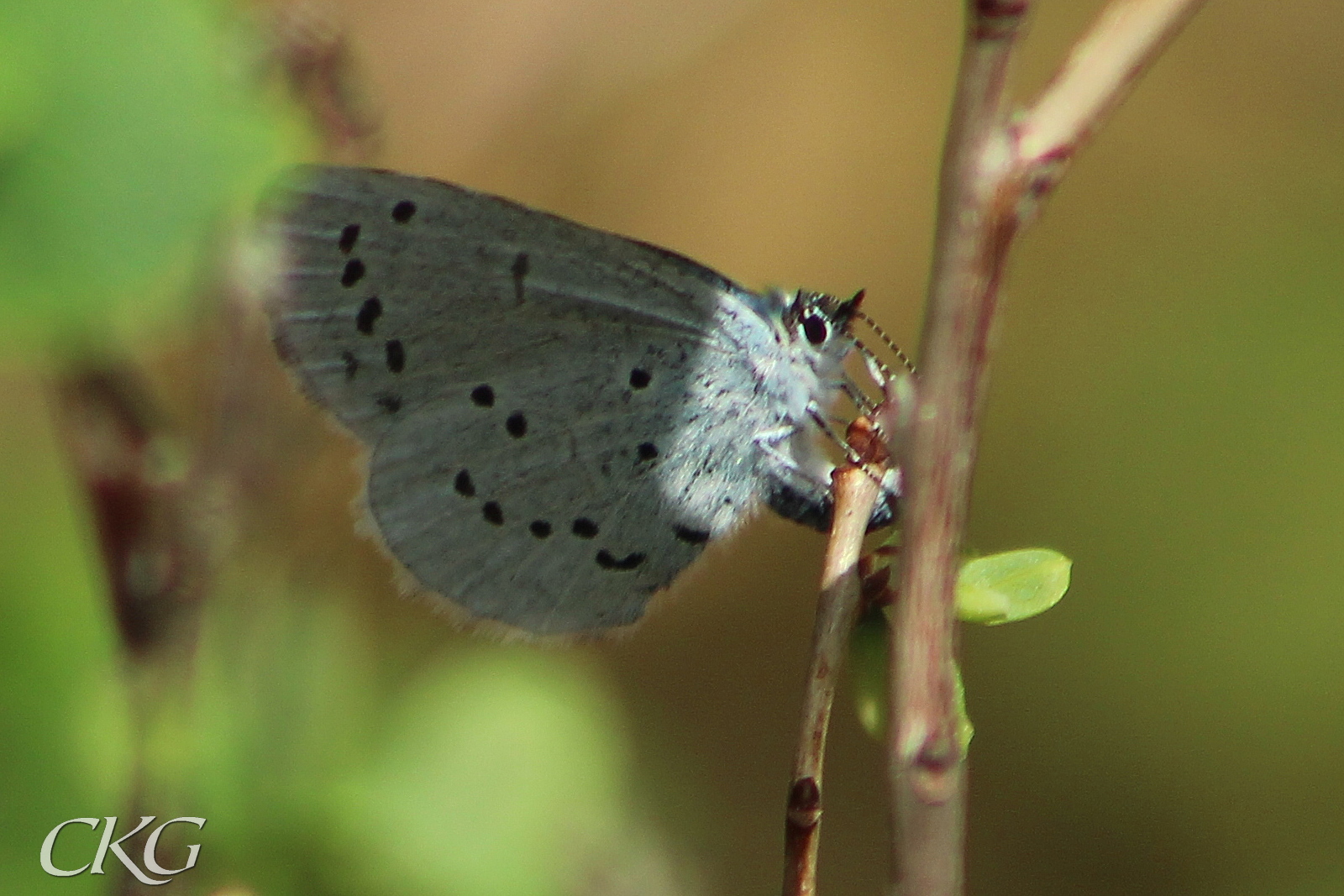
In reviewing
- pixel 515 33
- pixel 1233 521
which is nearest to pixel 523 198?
pixel 515 33

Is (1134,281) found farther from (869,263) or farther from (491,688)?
(491,688)

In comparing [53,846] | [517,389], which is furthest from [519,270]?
[53,846]

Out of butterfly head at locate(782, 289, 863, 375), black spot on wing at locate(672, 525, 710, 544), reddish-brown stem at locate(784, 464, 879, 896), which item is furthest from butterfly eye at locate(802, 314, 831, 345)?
reddish-brown stem at locate(784, 464, 879, 896)

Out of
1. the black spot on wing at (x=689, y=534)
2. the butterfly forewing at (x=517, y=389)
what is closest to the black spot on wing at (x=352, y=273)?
the butterfly forewing at (x=517, y=389)

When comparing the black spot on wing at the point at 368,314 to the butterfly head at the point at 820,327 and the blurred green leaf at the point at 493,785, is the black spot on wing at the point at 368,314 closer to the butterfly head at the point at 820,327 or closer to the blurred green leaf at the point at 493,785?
the butterfly head at the point at 820,327

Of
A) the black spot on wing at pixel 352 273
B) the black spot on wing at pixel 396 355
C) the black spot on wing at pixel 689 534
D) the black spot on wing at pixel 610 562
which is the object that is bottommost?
the black spot on wing at pixel 610 562
